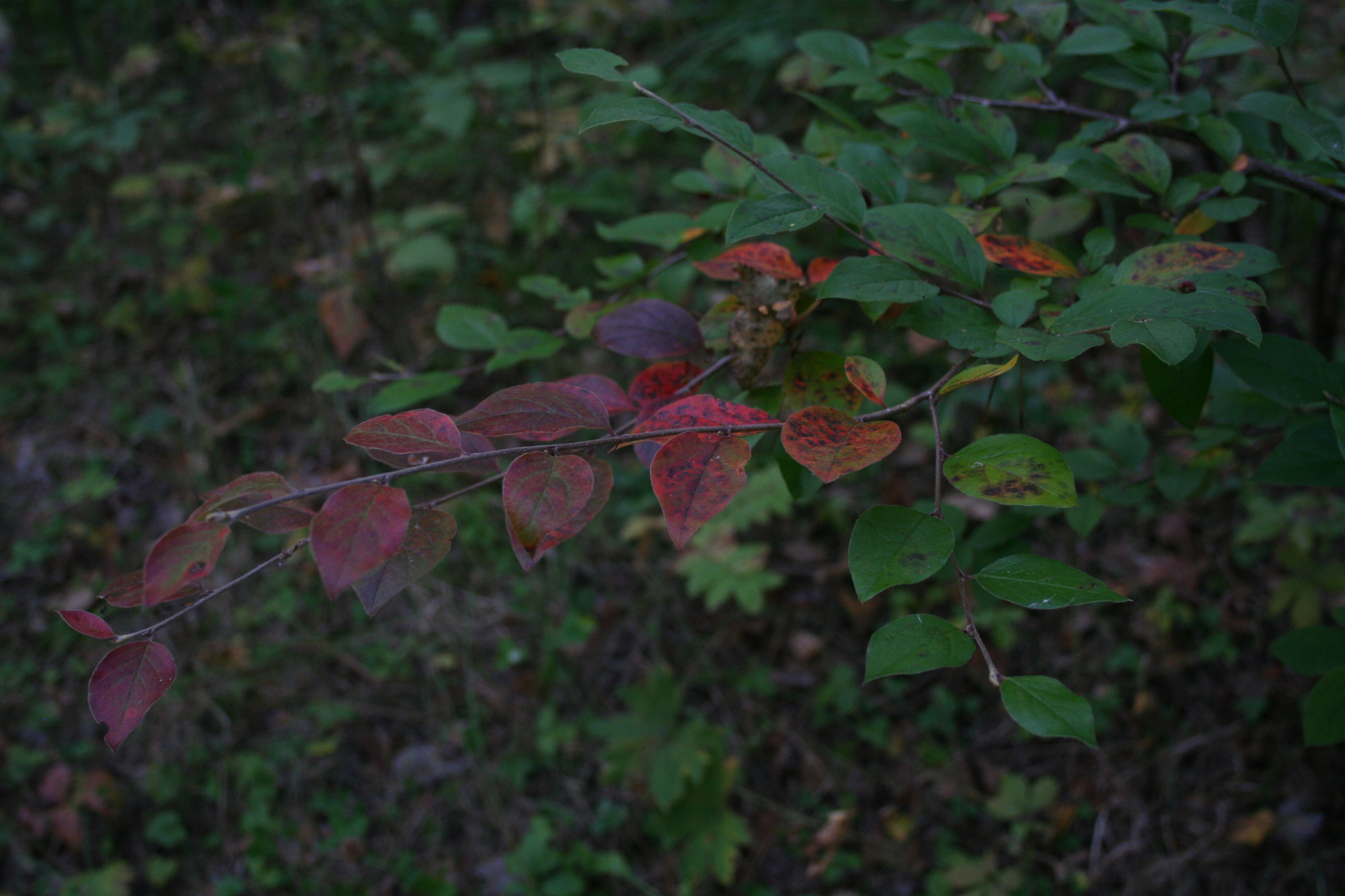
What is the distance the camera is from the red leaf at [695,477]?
0.54 m

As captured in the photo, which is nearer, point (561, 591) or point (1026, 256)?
point (1026, 256)

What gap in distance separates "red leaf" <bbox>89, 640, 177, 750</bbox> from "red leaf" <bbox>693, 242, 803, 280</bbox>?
0.58 meters

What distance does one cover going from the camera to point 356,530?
0.49m

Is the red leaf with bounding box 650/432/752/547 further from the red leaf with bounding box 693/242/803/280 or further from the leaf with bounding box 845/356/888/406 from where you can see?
the red leaf with bounding box 693/242/803/280

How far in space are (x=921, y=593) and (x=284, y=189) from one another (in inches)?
111

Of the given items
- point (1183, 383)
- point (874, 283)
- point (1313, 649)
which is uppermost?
point (874, 283)

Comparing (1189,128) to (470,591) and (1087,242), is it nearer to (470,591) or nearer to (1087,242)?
(1087,242)

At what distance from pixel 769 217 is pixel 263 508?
0.45 metres

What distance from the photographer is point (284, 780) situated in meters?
2.00

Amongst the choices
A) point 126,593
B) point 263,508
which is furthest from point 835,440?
point 126,593

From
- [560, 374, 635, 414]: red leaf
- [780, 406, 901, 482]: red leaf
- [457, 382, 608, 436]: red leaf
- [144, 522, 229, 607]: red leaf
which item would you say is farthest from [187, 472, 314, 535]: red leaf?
[780, 406, 901, 482]: red leaf

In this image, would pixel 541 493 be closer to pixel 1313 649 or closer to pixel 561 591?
pixel 1313 649

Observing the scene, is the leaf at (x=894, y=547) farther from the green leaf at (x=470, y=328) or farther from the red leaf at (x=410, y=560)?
the green leaf at (x=470, y=328)

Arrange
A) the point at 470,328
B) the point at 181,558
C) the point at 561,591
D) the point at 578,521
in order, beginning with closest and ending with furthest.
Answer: the point at 181,558 → the point at 578,521 → the point at 470,328 → the point at 561,591
